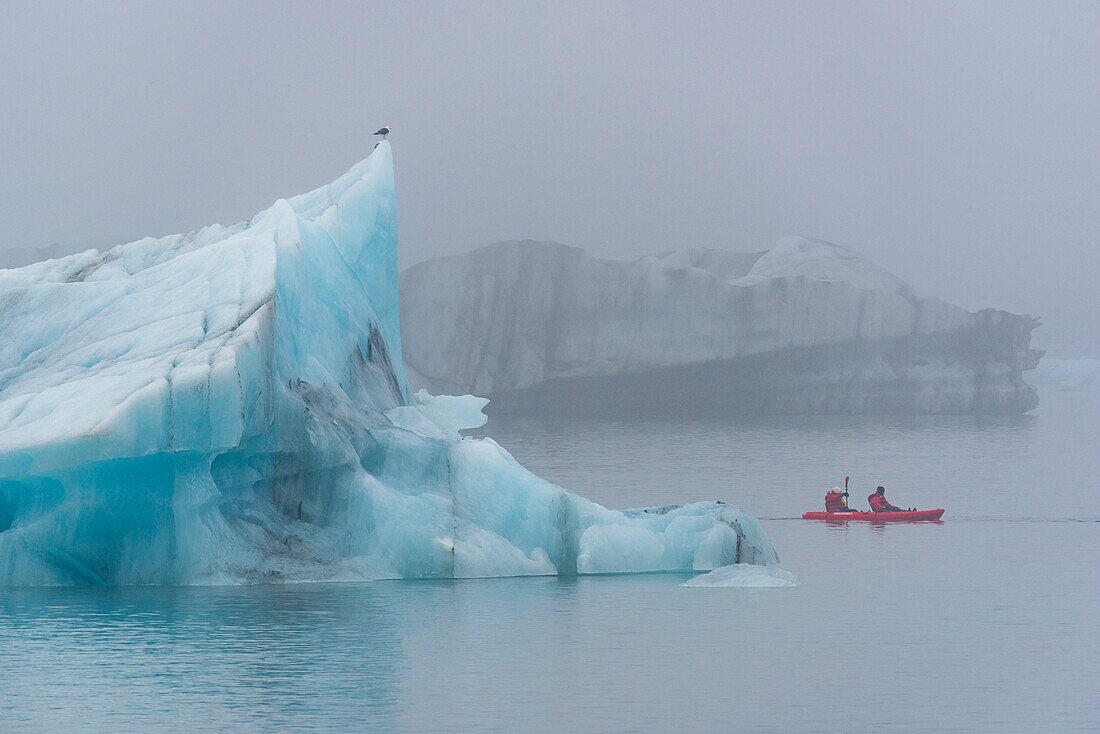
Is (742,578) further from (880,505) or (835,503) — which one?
(880,505)

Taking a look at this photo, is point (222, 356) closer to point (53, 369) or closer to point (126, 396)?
point (126, 396)

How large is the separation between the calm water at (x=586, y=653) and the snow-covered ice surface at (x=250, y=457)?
337mm

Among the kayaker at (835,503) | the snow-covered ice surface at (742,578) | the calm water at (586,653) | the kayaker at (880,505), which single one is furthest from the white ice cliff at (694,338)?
the snow-covered ice surface at (742,578)

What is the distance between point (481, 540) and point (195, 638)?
342 centimetres

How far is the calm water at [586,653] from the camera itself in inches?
427

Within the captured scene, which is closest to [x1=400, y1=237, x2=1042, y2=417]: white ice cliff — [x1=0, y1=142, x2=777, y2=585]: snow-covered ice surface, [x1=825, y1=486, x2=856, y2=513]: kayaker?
[x1=825, y1=486, x2=856, y2=513]: kayaker

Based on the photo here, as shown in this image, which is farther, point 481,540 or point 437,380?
point 437,380

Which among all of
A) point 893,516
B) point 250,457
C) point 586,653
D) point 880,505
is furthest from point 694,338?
point 586,653

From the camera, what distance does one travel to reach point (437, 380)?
47.7 meters

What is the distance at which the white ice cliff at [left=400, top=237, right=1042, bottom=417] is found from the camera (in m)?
47.7

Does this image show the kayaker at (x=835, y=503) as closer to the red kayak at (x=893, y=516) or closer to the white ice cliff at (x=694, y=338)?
the red kayak at (x=893, y=516)

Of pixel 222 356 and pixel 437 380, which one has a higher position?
pixel 437 380

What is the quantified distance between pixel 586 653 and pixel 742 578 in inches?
137

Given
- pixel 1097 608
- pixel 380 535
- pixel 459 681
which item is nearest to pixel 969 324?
pixel 1097 608
